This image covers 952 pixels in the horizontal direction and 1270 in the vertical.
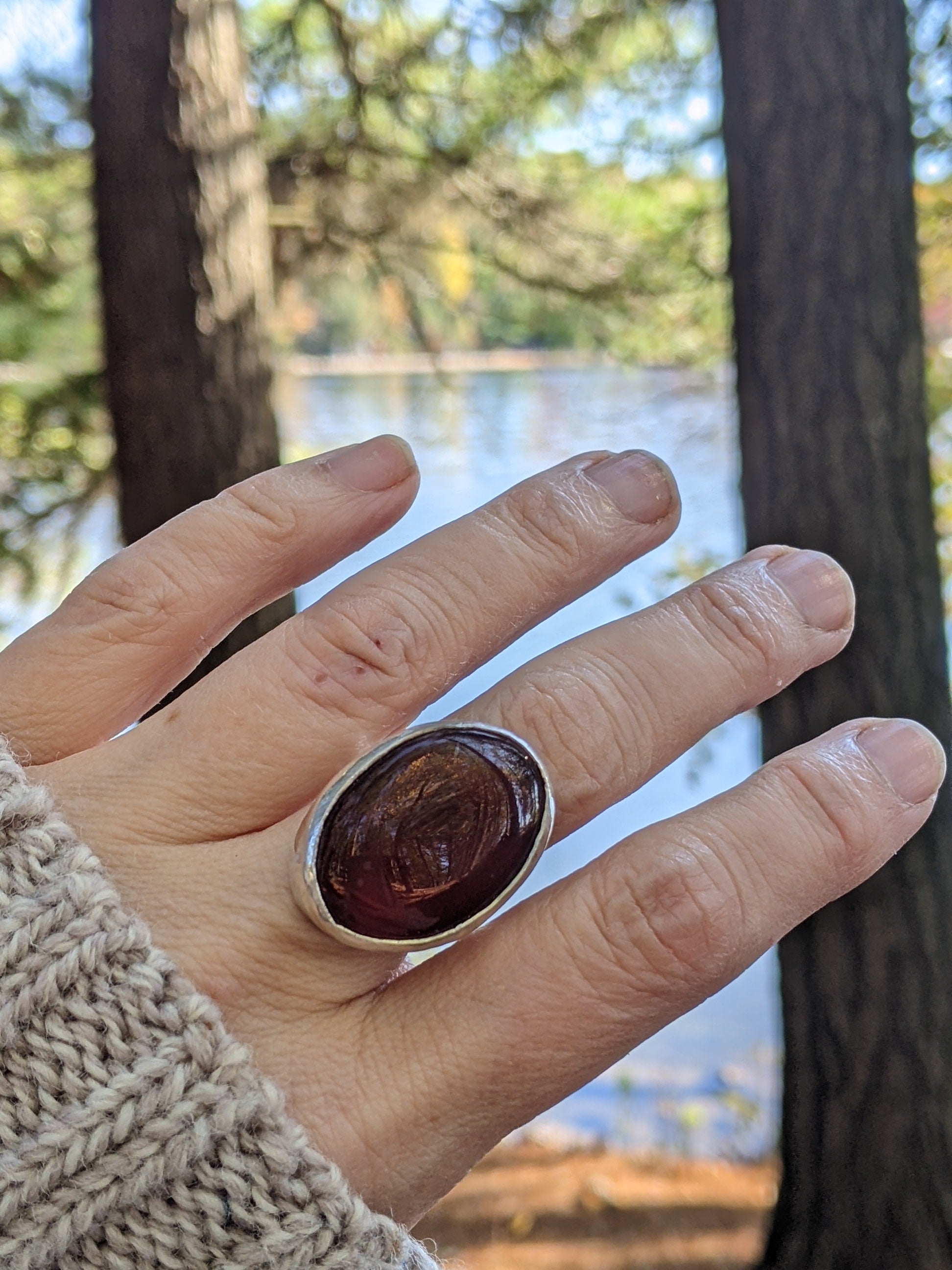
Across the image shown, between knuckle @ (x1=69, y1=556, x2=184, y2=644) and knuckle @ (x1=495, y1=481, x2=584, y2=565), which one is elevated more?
knuckle @ (x1=495, y1=481, x2=584, y2=565)

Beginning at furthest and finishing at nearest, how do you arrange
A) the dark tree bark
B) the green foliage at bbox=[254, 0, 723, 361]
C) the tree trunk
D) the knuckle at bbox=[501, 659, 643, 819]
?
the green foliage at bbox=[254, 0, 723, 361] → the tree trunk → the dark tree bark → the knuckle at bbox=[501, 659, 643, 819]

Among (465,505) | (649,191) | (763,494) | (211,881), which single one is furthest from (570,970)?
(465,505)

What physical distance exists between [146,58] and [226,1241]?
2.74 m

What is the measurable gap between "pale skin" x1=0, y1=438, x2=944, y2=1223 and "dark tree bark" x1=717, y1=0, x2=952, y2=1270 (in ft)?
4.69

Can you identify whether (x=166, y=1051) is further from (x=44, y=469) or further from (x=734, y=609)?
(x=44, y=469)

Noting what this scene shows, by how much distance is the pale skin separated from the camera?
853mm

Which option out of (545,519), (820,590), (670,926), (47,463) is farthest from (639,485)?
(47,463)

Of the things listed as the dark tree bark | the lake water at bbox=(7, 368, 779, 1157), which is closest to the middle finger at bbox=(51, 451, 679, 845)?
the dark tree bark

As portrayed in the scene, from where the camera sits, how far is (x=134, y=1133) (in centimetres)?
72

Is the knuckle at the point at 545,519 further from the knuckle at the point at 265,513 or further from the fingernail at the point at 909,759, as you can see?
the fingernail at the point at 909,759

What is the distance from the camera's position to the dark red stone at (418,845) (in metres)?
0.80

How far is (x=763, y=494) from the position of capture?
237 centimetres

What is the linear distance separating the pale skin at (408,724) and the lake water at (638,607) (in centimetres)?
237

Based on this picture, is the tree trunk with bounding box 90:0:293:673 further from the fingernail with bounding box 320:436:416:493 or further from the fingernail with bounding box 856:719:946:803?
the fingernail with bounding box 856:719:946:803
